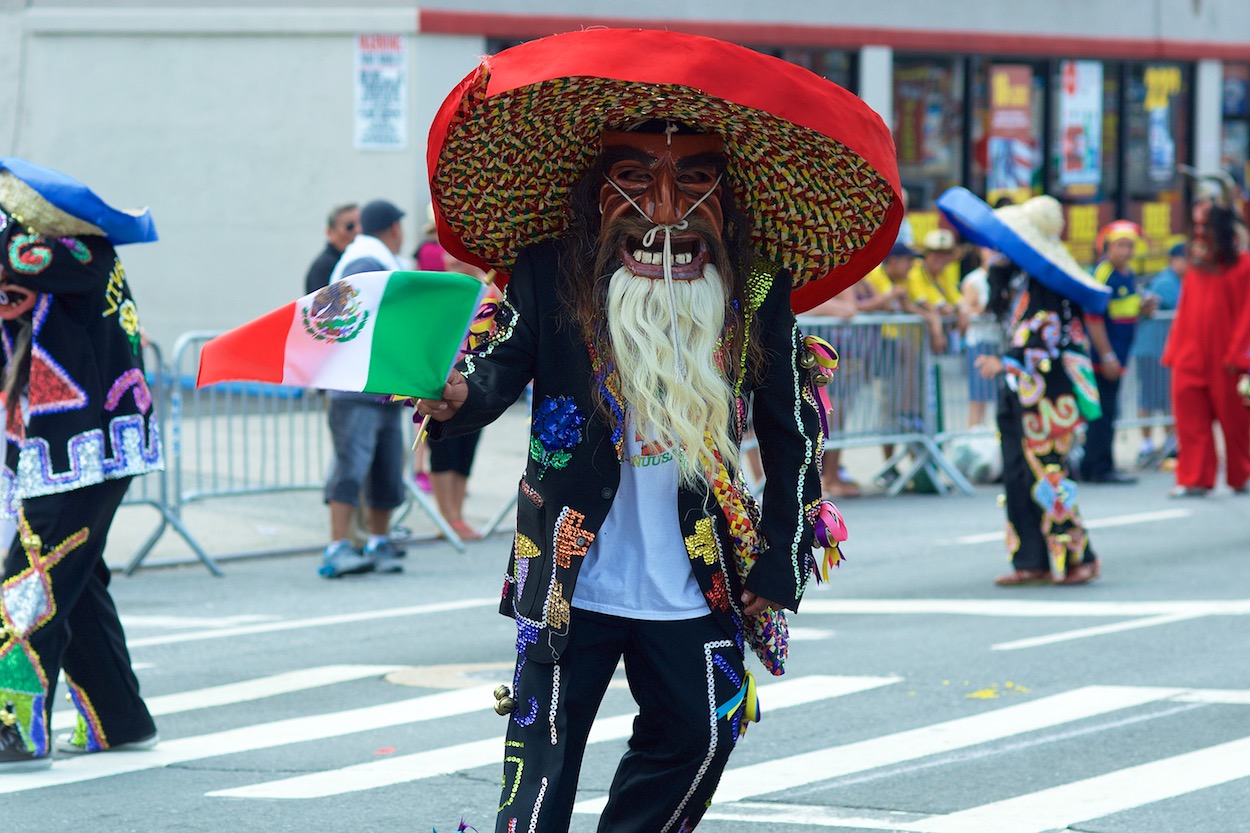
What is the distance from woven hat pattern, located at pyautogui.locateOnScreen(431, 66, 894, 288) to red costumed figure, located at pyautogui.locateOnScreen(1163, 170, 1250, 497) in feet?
31.2

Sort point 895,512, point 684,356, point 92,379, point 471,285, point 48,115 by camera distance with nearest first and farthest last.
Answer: point 471,285 → point 684,356 → point 92,379 → point 895,512 → point 48,115

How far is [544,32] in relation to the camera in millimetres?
19406

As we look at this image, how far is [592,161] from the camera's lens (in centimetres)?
453

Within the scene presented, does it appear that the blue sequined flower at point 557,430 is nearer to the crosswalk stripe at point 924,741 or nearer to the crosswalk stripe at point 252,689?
the crosswalk stripe at point 924,741

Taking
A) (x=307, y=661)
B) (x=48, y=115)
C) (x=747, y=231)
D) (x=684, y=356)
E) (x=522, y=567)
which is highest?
(x=48, y=115)

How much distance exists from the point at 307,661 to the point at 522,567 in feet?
14.2

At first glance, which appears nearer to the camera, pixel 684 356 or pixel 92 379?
pixel 684 356

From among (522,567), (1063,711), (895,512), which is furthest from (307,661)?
(895,512)

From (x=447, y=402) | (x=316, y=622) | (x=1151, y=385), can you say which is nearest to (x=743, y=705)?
(x=447, y=402)

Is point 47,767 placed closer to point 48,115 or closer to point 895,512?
point 895,512

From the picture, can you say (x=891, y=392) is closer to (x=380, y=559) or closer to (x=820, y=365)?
(x=380, y=559)

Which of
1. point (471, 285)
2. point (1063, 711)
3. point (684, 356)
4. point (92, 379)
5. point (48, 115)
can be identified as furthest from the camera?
point (48, 115)

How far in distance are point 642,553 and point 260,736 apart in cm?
310

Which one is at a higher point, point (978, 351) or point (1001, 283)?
point (1001, 283)
